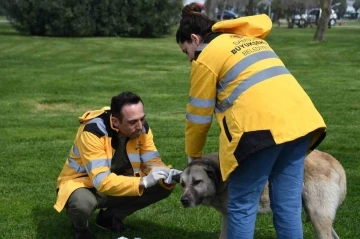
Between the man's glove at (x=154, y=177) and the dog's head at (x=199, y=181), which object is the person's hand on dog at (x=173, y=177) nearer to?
the man's glove at (x=154, y=177)

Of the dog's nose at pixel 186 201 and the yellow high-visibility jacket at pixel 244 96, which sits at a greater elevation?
the yellow high-visibility jacket at pixel 244 96

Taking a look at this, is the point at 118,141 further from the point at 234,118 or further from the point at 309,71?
the point at 309,71

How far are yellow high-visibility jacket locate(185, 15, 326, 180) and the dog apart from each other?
582 millimetres

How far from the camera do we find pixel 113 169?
5305mm

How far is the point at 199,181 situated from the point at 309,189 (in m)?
0.85

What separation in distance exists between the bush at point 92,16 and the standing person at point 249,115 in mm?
31794

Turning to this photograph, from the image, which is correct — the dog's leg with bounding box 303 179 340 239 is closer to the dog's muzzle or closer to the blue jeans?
the blue jeans

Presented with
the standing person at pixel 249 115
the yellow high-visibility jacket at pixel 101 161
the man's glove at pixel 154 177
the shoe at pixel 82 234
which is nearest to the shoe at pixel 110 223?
the shoe at pixel 82 234

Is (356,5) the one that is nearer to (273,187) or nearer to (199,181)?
(199,181)

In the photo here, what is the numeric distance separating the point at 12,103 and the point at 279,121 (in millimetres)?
9843

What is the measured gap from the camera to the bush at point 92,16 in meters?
34.9

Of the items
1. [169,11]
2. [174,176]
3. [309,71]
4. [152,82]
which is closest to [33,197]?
[174,176]

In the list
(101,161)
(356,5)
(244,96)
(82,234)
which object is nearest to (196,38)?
(244,96)

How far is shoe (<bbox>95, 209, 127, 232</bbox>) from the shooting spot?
5.62 metres
